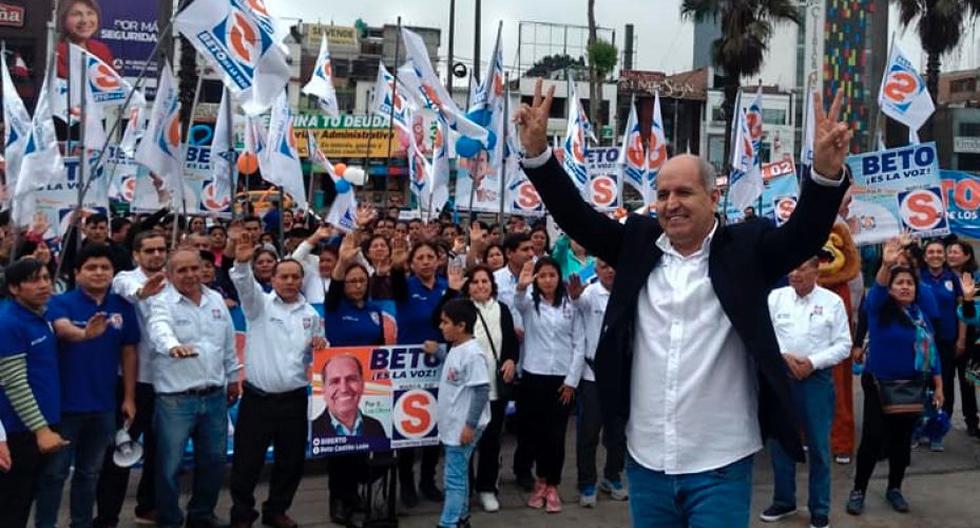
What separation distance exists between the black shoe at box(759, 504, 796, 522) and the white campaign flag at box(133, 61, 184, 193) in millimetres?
6362

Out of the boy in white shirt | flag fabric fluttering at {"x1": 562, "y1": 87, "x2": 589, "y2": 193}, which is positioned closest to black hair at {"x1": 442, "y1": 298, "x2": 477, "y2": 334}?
the boy in white shirt

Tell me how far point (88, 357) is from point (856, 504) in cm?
471

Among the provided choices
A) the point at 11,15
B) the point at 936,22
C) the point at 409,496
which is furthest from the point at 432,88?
the point at 11,15

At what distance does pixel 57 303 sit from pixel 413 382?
212 cm

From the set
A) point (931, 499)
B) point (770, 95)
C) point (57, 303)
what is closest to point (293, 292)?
point (57, 303)

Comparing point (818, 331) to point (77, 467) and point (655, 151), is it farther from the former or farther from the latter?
point (655, 151)

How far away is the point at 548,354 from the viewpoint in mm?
6688

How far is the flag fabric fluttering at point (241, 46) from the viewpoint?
24.9 feet

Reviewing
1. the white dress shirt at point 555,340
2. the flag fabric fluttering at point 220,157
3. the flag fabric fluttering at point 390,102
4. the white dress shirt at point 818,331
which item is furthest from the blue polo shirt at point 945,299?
the flag fabric fluttering at point 390,102

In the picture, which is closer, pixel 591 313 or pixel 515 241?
pixel 591 313

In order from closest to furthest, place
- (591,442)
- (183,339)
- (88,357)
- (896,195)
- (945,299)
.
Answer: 1. (88,357)
2. (183,339)
3. (591,442)
4. (945,299)
5. (896,195)

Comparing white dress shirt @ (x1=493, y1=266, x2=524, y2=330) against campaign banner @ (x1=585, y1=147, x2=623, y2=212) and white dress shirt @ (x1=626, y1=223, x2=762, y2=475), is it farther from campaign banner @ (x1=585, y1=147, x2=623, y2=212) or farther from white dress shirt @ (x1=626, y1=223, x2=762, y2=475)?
campaign banner @ (x1=585, y1=147, x2=623, y2=212)

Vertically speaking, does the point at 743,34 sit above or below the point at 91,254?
above

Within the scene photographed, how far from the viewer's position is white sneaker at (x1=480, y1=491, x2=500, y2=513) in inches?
253
